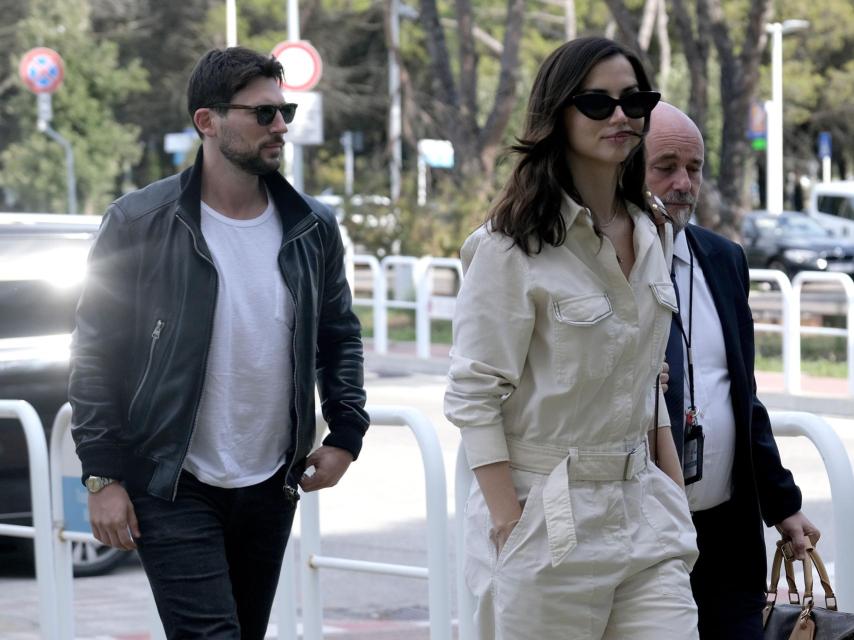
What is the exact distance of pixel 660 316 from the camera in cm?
307

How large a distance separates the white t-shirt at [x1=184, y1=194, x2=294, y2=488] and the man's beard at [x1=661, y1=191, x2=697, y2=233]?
2.88 feet

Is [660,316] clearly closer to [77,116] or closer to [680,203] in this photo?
[680,203]

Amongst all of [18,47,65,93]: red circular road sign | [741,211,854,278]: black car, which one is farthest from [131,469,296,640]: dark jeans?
[741,211,854,278]: black car

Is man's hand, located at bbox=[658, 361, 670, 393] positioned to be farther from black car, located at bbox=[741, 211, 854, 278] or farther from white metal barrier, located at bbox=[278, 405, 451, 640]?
black car, located at bbox=[741, 211, 854, 278]

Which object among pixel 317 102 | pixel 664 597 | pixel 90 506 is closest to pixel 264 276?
pixel 90 506

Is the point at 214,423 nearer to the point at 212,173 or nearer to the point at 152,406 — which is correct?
the point at 152,406

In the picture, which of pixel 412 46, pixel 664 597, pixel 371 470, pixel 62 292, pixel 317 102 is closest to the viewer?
pixel 664 597

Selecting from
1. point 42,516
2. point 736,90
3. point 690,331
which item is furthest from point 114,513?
point 736,90

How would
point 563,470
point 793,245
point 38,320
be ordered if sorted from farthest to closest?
1. point 793,245
2. point 38,320
3. point 563,470

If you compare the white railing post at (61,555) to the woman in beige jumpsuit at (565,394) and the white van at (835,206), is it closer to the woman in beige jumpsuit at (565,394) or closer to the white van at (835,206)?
the woman in beige jumpsuit at (565,394)

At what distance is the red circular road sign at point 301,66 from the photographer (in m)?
19.4

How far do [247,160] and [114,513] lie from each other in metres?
0.85

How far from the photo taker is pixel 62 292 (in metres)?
7.07

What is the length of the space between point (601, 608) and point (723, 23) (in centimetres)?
1738
